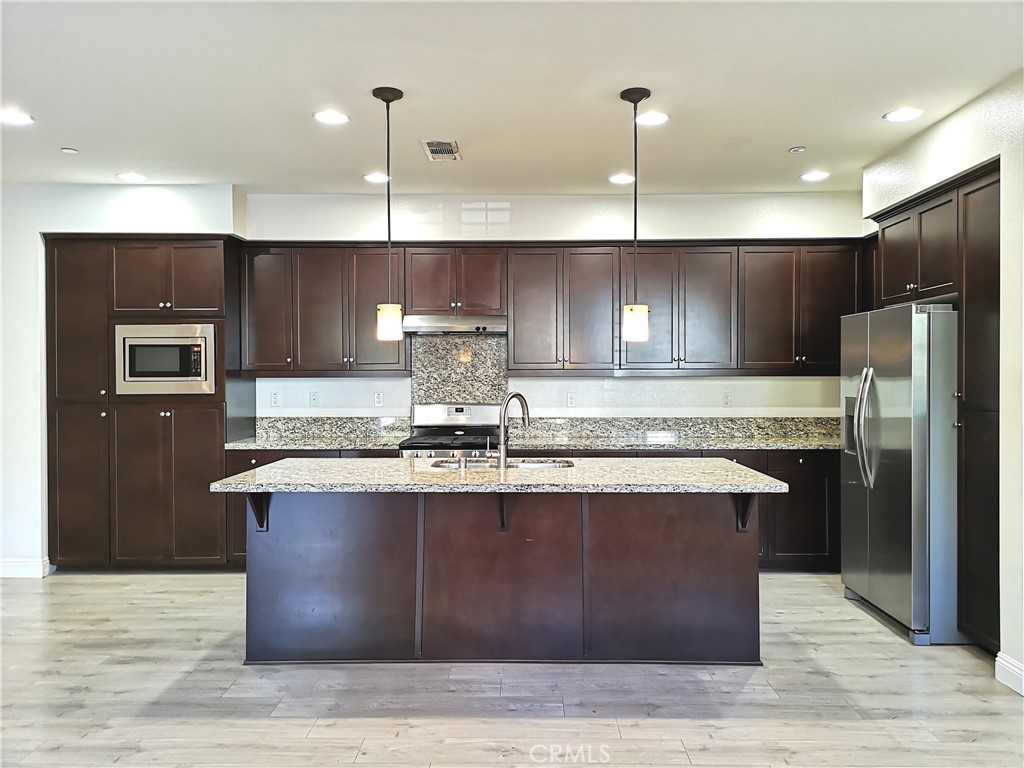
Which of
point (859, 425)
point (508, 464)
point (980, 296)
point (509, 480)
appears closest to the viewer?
point (509, 480)

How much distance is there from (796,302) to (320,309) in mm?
3491

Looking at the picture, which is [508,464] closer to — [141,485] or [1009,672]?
[1009,672]

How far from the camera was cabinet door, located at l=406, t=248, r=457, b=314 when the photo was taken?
17.9ft

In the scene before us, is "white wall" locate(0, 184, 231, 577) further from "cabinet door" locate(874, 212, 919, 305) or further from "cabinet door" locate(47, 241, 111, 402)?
"cabinet door" locate(874, 212, 919, 305)

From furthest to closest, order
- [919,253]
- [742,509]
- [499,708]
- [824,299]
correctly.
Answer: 1. [824,299]
2. [919,253]
3. [742,509]
4. [499,708]

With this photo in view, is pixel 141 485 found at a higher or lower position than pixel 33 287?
lower

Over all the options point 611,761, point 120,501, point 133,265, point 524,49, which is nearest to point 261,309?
point 133,265

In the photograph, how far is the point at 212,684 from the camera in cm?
319

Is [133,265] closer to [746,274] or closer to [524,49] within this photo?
[524,49]

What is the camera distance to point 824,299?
537cm

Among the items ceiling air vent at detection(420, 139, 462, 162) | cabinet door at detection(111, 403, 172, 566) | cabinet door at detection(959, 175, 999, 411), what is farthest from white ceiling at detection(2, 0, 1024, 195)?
cabinet door at detection(111, 403, 172, 566)

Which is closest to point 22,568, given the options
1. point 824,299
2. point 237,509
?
point 237,509

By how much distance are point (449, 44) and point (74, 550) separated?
172 inches

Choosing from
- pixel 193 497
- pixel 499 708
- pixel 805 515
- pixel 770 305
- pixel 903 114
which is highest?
pixel 903 114
